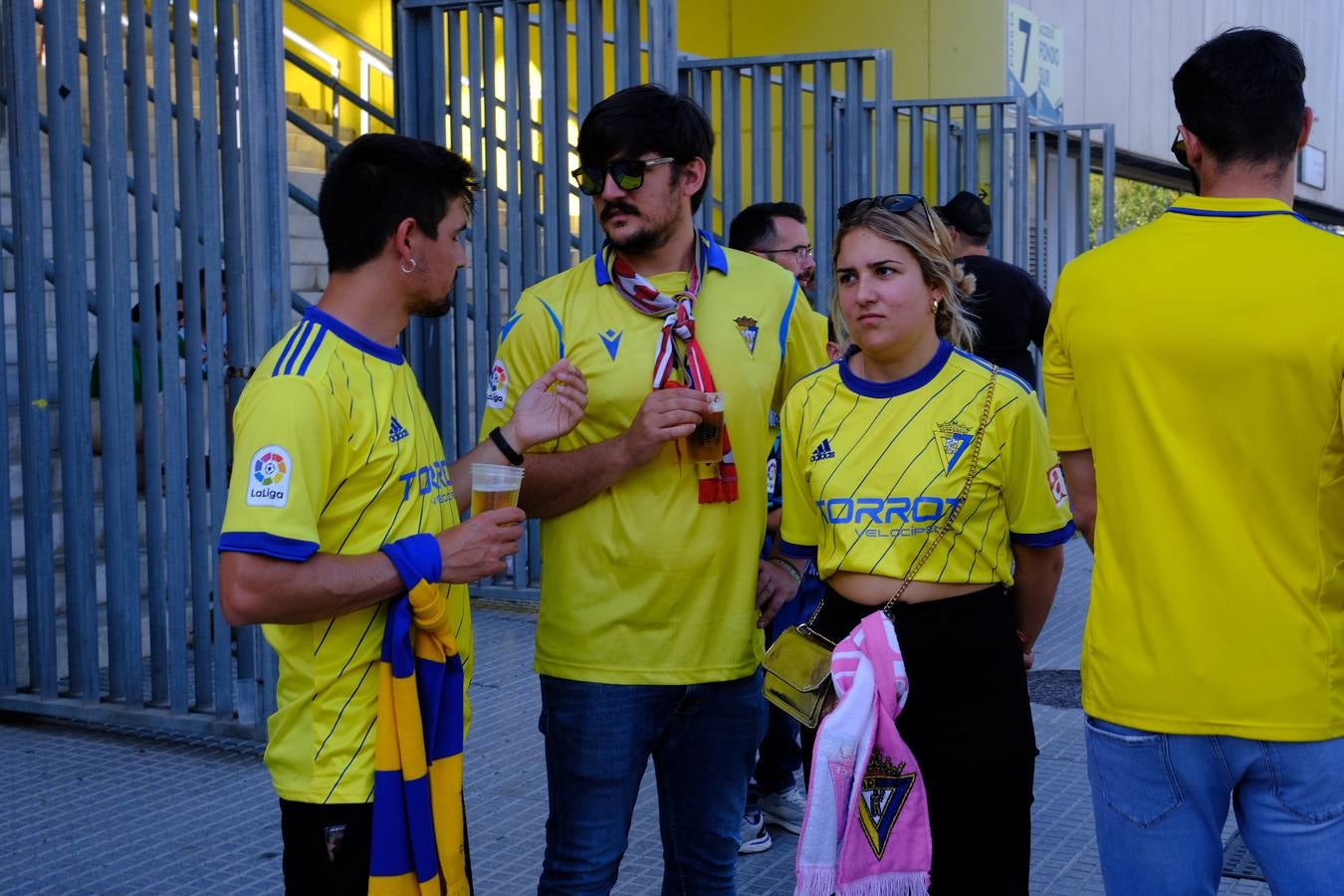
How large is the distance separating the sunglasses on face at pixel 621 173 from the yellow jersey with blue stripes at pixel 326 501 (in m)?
0.69

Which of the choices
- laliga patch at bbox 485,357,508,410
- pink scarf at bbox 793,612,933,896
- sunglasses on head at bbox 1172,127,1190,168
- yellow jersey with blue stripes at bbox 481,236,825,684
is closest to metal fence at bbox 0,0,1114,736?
laliga patch at bbox 485,357,508,410

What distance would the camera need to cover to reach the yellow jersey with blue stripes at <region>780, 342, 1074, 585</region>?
2.94 metres

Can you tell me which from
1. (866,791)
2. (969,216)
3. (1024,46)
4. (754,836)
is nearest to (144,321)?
(754,836)

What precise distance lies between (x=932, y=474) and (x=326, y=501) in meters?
1.16

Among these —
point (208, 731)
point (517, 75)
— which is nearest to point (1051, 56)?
point (517, 75)

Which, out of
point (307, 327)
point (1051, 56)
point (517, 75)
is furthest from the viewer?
point (1051, 56)

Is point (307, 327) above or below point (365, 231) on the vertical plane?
below

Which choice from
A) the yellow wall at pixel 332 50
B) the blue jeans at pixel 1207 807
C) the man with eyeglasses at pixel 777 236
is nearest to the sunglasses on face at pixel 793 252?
the man with eyeglasses at pixel 777 236

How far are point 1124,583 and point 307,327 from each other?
57.3 inches

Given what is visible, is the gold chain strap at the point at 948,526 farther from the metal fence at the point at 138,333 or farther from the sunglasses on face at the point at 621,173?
the metal fence at the point at 138,333

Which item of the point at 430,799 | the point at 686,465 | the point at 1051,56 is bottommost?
the point at 430,799

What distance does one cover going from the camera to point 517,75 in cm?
743

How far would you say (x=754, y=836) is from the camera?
467 centimetres

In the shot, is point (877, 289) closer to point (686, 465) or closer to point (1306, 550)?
point (686, 465)
